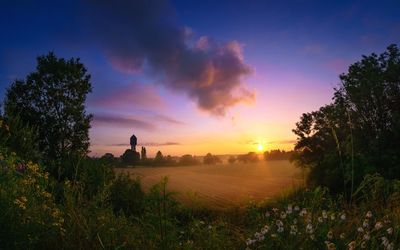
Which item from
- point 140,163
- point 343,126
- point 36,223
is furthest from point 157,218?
point 140,163

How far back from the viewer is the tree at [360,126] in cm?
1625

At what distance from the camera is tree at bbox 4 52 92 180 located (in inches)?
1054

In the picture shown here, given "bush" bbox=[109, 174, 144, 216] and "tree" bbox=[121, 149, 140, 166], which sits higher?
"tree" bbox=[121, 149, 140, 166]

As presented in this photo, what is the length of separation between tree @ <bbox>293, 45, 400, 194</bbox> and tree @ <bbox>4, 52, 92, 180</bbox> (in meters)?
13.9

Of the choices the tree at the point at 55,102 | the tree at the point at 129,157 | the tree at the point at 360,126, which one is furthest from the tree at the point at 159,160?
the tree at the point at 360,126

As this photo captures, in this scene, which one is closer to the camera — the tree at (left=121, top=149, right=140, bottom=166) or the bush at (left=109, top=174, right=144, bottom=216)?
the bush at (left=109, top=174, right=144, bottom=216)

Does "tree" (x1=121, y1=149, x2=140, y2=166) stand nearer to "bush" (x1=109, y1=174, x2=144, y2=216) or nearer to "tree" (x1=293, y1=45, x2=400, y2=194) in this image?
"tree" (x1=293, y1=45, x2=400, y2=194)

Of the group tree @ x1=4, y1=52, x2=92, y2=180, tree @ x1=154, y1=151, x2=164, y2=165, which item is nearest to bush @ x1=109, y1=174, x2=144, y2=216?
tree @ x1=4, y1=52, x2=92, y2=180

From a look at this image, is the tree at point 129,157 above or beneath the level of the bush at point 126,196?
above

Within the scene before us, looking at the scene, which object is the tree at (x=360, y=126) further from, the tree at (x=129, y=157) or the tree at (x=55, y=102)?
the tree at (x=129, y=157)

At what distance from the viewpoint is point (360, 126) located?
1792 cm

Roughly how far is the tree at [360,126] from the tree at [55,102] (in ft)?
45.6

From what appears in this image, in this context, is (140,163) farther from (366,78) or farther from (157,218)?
(157,218)

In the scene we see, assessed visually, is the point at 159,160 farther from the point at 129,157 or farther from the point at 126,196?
the point at 126,196
